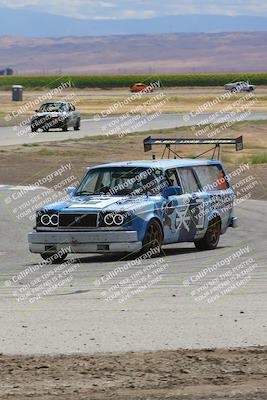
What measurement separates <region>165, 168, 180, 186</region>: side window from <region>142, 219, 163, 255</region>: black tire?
1.08 metres

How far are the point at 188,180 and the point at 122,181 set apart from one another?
4.45ft

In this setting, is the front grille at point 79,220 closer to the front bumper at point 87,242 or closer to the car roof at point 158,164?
the front bumper at point 87,242

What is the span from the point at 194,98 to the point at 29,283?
310ft

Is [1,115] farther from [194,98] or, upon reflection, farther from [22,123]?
[194,98]

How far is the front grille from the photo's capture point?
58.8 feet

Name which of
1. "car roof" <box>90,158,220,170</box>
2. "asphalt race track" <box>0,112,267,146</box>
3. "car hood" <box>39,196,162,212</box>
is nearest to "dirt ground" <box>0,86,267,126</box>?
"asphalt race track" <box>0,112,267,146</box>

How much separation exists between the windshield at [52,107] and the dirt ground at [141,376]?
49.0 meters

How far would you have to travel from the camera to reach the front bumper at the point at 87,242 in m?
17.8

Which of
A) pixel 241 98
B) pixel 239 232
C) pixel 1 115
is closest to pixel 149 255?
pixel 239 232

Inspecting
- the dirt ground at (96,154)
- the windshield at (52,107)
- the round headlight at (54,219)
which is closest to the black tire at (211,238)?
the round headlight at (54,219)

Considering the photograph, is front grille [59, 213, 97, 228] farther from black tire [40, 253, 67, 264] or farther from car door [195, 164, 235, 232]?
car door [195, 164, 235, 232]

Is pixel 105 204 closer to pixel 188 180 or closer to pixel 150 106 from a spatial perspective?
pixel 188 180

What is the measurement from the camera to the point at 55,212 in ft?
59.3

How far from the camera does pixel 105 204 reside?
18047 mm
